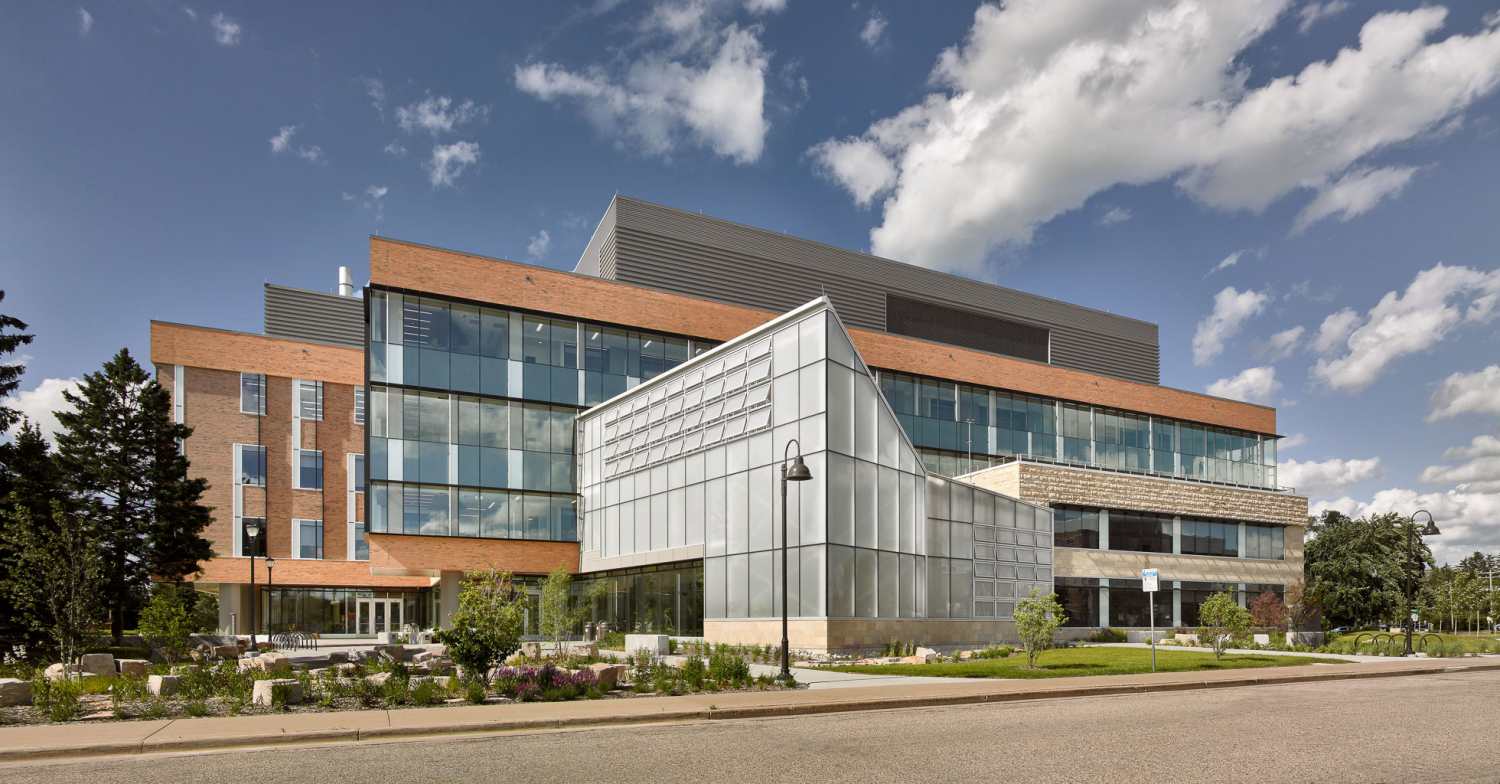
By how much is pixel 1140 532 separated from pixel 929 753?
4448cm

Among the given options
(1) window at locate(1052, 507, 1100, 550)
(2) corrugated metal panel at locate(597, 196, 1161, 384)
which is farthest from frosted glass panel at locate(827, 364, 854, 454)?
(2) corrugated metal panel at locate(597, 196, 1161, 384)

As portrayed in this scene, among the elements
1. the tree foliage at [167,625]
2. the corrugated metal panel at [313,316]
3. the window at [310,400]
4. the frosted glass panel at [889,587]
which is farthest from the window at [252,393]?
the frosted glass panel at [889,587]

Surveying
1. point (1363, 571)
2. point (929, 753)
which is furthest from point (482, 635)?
point (1363, 571)

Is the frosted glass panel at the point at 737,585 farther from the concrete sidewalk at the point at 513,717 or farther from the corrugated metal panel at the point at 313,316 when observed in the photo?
the corrugated metal panel at the point at 313,316

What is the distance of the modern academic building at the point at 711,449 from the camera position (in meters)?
31.6

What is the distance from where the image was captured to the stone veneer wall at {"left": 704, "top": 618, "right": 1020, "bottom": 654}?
2859 cm

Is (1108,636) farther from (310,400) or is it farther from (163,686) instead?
(310,400)

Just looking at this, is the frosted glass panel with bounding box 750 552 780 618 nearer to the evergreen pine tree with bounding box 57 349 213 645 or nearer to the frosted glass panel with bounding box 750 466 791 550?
the frosted glass panel with bounding box 750 466 791 550

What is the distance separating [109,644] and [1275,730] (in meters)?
43.6

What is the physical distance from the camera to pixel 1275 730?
14023mm

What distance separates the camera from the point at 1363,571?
76.1 metres

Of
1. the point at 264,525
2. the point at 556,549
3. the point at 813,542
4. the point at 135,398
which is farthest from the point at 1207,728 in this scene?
the point at 264,525

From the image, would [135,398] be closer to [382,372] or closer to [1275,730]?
[382,372]

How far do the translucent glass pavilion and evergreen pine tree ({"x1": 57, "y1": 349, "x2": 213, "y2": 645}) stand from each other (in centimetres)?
2037
